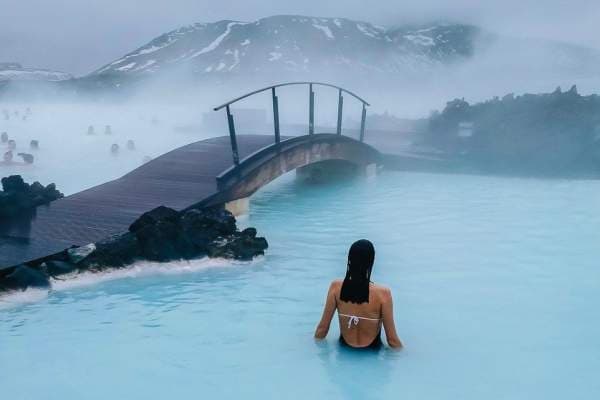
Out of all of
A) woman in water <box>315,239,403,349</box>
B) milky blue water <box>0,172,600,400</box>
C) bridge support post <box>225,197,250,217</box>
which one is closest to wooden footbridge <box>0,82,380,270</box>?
bridge support post <box>225,197,250,217</box>

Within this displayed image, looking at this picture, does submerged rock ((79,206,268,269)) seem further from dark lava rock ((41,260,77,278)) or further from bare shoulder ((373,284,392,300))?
bare shoulder ((373,284,392,300))

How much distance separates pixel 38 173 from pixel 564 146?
15.8m

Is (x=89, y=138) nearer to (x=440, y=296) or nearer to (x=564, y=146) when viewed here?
(x=564, y=146)

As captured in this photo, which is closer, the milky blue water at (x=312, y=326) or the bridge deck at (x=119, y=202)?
the milky blue water at (x=312, y=326)

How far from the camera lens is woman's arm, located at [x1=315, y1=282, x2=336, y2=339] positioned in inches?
173

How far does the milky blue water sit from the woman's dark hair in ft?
2.23

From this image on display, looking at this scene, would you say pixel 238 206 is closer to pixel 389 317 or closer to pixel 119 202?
pixel 119 202

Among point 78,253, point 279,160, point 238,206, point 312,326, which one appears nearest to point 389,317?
point 312,326

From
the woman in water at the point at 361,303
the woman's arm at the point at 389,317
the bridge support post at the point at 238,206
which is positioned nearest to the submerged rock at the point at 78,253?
the bridge support post at the point at 238,206

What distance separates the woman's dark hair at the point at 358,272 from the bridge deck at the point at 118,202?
3.68m

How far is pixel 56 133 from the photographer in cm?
2625

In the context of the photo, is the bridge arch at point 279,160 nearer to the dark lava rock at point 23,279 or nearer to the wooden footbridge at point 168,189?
the wooden footbridge at point 168,189

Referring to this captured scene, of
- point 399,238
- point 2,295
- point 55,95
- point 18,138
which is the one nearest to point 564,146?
point 399,238

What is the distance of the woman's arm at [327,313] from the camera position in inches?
173
